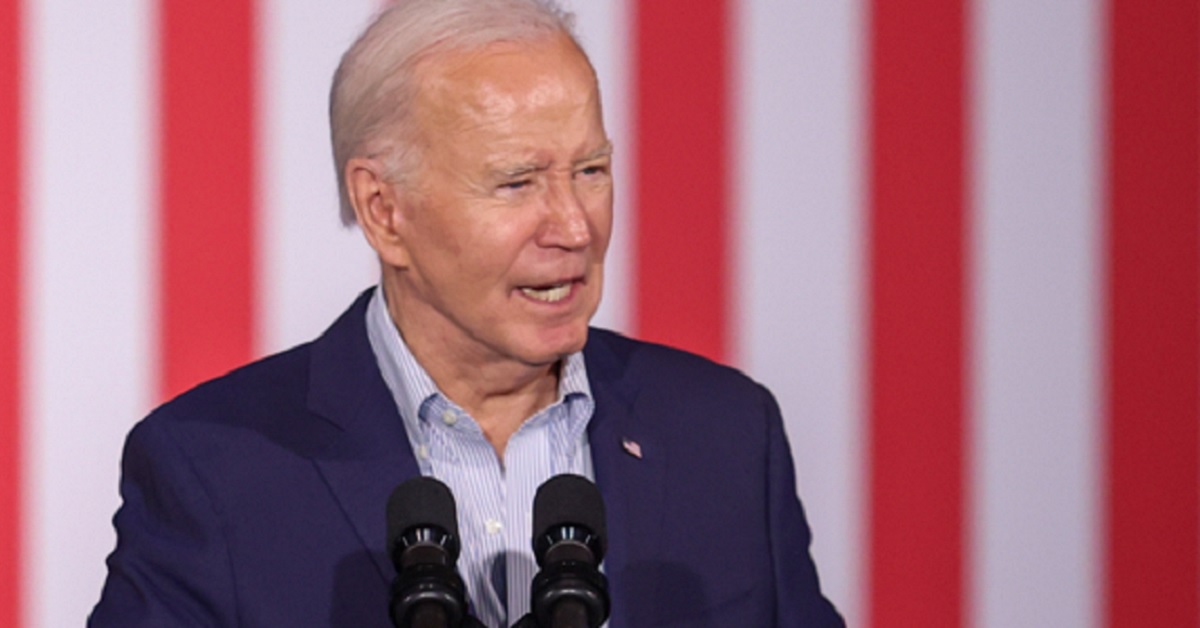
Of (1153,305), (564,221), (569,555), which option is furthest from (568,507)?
(1153,305)

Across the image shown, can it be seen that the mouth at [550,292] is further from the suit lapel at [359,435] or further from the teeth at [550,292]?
the suit lapel at [359,435]

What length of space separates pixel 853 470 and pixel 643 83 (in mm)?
530

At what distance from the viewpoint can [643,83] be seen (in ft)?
6.46

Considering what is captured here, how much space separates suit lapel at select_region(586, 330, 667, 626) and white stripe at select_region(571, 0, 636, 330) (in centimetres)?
30

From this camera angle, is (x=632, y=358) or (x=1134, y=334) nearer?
(x=632, y=358)

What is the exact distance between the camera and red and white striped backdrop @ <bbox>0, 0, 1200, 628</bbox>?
1.88 metres

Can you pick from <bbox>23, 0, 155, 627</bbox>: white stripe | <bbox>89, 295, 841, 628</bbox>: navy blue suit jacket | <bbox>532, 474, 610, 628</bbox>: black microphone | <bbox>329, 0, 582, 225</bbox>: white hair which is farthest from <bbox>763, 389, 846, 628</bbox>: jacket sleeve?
<bbox>23, 0, 155, 627</bbox>: white stripe

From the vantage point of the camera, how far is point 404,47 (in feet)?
4.93

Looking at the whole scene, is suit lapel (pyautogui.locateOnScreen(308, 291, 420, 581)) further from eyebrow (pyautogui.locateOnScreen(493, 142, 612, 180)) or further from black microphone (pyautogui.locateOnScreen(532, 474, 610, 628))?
black microphone (pyautogui.locateOnScreen(532, 474, 610, 628))

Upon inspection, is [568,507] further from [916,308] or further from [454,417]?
[916,308]

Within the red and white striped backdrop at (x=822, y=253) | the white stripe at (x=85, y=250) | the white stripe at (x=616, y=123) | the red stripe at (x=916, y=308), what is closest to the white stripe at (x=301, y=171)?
the red and white striped backdrop at (x=822, y=253)

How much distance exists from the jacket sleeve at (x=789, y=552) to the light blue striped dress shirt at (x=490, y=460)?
20 centimetres

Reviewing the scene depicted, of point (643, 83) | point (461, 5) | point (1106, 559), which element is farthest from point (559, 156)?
point (1106, 559)

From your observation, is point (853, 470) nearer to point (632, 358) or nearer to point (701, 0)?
point (632, 358)
